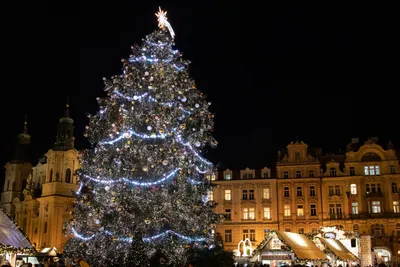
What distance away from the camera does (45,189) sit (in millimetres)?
70125

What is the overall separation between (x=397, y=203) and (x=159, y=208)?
40903 mm

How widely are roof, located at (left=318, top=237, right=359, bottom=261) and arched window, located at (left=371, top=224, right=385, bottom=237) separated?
23.3m

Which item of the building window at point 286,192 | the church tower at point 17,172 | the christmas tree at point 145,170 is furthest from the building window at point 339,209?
the church tower at point 17,172

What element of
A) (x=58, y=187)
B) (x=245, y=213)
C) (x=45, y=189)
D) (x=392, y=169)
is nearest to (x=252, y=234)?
(x=245, y=213)

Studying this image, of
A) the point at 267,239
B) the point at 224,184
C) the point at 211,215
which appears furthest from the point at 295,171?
the point at 211,215

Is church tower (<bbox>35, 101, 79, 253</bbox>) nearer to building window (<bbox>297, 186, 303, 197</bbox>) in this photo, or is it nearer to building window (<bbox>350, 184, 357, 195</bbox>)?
building window (<bbox>297, 186, 303, 197</bbox>)

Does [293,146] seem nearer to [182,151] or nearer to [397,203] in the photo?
[397,203]

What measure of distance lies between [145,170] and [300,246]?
1040cm

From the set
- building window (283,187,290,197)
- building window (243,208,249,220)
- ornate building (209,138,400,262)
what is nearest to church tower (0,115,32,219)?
ornate building (209,138,400,262)

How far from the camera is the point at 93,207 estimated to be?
21.5 m

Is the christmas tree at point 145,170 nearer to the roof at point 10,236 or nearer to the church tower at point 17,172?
the roof at point 10,236

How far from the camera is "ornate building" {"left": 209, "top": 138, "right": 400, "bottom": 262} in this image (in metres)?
54.5

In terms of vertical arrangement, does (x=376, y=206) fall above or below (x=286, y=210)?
above

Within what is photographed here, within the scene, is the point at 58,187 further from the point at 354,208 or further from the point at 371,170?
the point at 371,170
